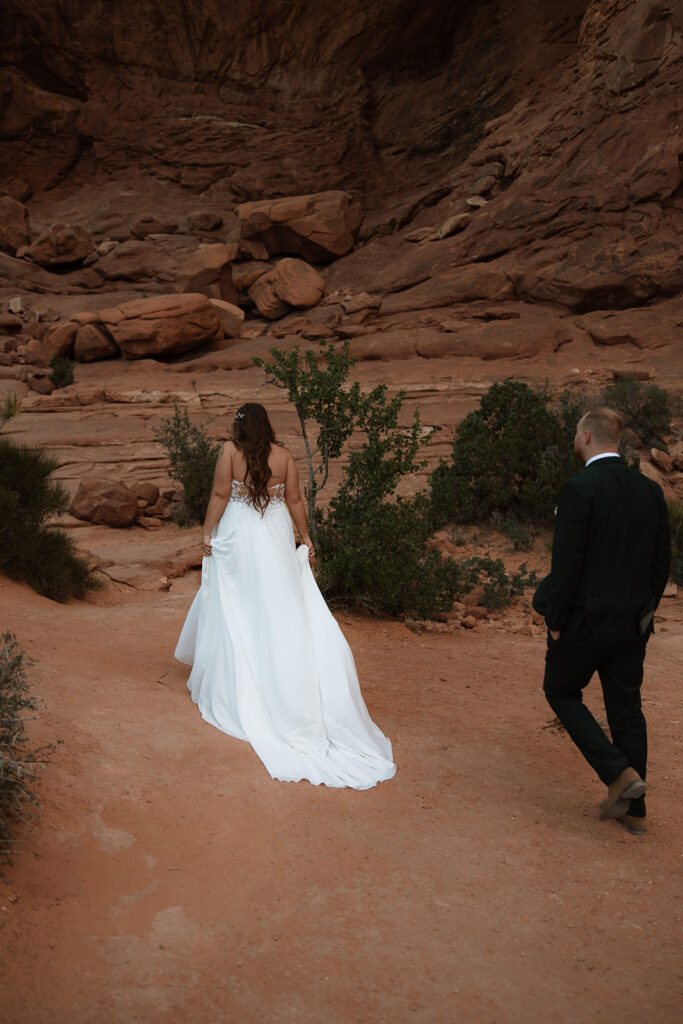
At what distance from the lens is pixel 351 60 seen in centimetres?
3297

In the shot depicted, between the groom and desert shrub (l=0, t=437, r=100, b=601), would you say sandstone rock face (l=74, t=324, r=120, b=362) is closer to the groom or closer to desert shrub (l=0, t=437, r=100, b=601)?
desert shrub (l=0, t=437, r=100, b=601)

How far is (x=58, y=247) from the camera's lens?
90.8ft

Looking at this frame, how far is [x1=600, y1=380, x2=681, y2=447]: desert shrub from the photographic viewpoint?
14098mm

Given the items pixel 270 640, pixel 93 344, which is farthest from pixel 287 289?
pixel 270 640

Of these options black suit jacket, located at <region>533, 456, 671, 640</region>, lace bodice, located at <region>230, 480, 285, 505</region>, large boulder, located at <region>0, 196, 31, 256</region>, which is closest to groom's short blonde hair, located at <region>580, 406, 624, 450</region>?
black suit jacket, located at <region>533, 456, 671, 640</region>

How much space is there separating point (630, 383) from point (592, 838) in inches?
483

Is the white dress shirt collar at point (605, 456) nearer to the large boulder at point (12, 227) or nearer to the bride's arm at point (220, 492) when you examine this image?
the bride's arm at point (220, 492)

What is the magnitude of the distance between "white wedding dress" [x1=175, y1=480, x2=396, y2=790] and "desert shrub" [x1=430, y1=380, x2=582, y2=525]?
7.03 meters

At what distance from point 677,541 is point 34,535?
7.53 m

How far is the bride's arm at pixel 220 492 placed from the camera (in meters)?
4.86

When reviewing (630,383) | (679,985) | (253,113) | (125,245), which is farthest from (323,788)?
(253,113)

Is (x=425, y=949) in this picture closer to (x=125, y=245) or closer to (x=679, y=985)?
(x=679, y=985)

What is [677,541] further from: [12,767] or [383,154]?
[383,154]

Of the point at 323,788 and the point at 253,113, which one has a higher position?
the point at 253,113
